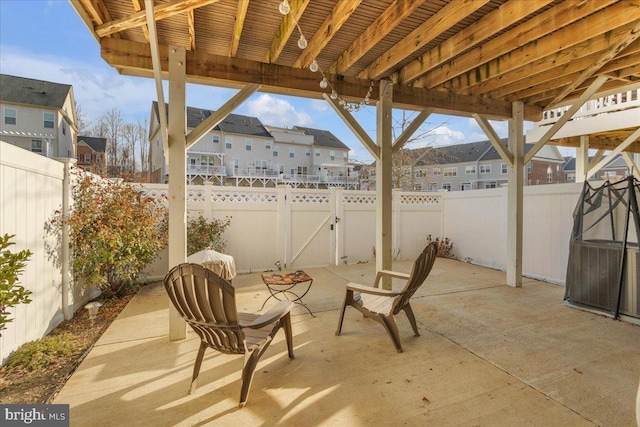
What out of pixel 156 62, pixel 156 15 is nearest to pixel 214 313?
pixel 156 62

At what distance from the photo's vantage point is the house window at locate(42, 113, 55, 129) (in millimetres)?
15953

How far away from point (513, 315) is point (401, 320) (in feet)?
4.56

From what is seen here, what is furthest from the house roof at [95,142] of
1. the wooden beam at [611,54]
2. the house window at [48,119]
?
the wooden beam at [611,54]

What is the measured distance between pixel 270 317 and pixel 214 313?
0.44 meters

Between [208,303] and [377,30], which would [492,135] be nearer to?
[377,30]

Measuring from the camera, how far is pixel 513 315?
12.5 feet

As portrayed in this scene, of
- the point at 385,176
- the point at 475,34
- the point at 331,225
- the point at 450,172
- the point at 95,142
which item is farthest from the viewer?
the point at 450,172

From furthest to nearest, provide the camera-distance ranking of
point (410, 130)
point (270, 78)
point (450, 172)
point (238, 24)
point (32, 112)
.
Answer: point (450, 172) < point (32, 112) < point (410, 130) < point (270, 78) < point (238, 24)

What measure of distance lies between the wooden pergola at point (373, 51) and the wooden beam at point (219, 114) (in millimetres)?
11

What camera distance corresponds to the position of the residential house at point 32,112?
1535cm

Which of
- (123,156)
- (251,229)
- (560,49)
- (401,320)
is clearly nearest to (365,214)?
(251,229)

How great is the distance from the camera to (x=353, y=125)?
407cm

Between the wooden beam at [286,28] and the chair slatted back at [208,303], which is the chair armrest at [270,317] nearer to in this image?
the chair slatted back at [208,303]

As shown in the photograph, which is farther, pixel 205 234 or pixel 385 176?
pixel 205 234
